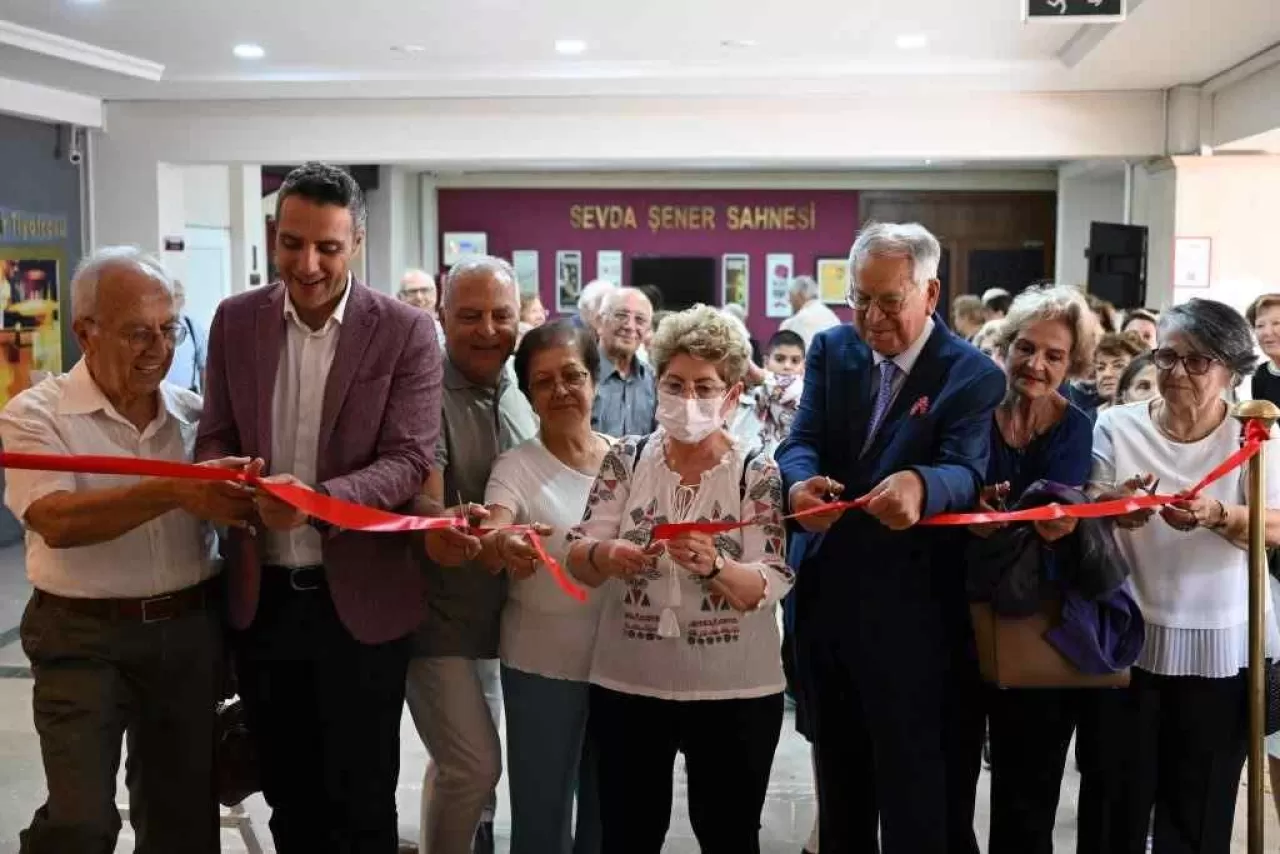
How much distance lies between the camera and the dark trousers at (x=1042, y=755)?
3.11 meters

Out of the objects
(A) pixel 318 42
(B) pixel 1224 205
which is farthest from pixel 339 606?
(B) pixel 1224 205

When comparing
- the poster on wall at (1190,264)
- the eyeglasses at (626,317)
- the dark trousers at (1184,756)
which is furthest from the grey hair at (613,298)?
the poster on wall at (1190,264)

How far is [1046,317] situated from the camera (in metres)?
3.15

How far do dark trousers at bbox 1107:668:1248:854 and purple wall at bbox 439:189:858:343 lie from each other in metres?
13.9

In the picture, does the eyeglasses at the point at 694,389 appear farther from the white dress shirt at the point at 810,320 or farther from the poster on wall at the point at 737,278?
the poster on wall at the point at 737,278

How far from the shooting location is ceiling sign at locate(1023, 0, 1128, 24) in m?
6.09

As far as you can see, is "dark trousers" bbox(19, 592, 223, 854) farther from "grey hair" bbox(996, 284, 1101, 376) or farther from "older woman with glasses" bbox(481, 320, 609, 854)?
"grey hair" bbox(996, 284, 1101, 376)

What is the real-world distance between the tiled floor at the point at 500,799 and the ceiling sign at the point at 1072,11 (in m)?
3.27

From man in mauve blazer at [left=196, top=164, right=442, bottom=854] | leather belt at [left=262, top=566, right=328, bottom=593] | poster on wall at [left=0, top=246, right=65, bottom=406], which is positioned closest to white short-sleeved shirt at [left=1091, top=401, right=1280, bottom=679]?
man in mauve blazer at [left=196, top=164, right=442, bottom=854]

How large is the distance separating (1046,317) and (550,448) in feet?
3.86

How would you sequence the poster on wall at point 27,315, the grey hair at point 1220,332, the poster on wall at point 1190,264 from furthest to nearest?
the poster on wall at point 1190,264
the poster on wall at point 27,315
the grey hair at point 1220,332

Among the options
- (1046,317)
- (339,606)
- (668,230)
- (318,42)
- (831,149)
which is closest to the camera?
(339,606)

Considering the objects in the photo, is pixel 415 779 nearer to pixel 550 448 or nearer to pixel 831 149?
pixel 550 448

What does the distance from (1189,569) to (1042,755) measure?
1.77 feet
